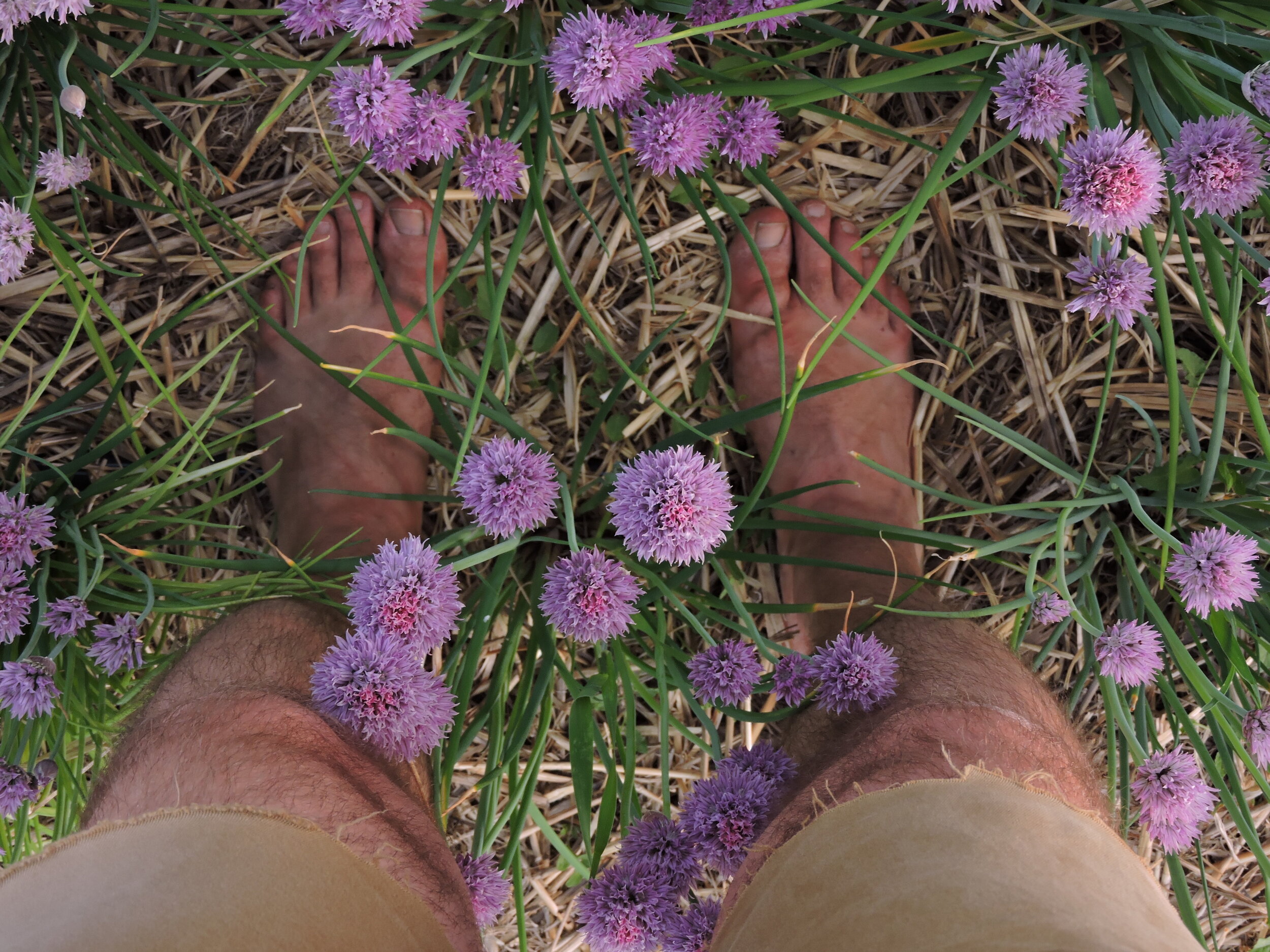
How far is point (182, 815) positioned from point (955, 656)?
74 cm

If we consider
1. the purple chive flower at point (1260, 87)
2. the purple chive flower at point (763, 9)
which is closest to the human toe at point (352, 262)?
the purple chive flower at point (763, 9)

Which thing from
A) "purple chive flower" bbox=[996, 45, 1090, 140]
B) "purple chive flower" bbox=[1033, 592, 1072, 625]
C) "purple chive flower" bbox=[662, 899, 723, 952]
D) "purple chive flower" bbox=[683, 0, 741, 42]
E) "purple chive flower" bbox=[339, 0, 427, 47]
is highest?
"purple chive flower" bbox=[339, 0, 427, 47]

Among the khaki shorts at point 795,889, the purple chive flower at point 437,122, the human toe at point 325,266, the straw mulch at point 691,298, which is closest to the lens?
the khaki shorts at point 795,889

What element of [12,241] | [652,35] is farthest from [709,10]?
[12,241]

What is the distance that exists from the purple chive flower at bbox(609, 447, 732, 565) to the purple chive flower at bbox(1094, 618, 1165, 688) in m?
0.45

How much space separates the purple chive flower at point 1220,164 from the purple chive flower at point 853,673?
1.49ft

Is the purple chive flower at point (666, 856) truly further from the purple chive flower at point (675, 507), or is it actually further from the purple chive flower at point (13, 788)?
the purple chive flower at point (13, 788)

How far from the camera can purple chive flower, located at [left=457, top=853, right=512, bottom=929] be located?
2.89 feet

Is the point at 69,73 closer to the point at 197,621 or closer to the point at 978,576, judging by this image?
the point at 197,621

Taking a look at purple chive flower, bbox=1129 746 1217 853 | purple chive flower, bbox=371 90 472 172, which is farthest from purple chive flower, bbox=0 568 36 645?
purple chive flower, bbox=1129 746 1217 853

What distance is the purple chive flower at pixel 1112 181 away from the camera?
0.62 meters

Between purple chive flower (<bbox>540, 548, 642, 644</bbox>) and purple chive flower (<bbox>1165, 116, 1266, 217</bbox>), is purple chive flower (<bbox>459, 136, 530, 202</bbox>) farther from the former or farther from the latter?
purple chive flower (<bbox>1165, 116, 1266, 217</bbox>)

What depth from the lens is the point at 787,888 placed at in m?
0.63

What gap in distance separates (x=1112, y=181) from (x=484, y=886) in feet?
2.92
